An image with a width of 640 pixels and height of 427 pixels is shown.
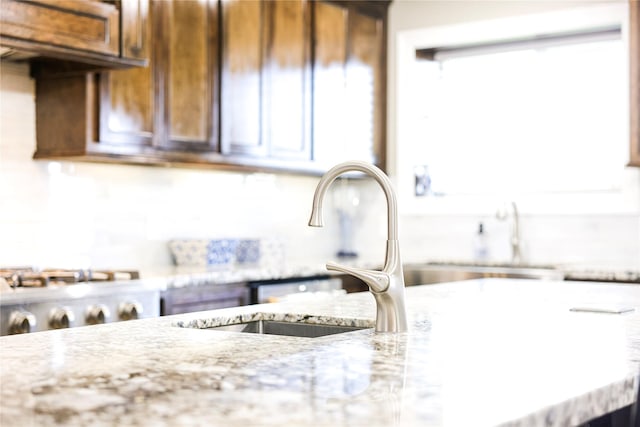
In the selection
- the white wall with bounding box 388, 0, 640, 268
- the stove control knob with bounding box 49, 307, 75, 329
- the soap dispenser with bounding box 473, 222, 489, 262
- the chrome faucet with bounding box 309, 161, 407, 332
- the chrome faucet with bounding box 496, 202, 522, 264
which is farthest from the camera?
the soap dispenser with bounding box 473, 222, 489, 262

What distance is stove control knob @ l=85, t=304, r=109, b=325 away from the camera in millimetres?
3055

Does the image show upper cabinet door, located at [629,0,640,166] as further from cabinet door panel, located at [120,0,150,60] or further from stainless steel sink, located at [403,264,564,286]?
cabinet door panel, located at [120,0,150,60]

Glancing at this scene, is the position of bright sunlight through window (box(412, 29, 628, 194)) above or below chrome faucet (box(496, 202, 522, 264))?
above

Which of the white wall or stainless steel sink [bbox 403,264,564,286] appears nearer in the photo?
stainless steel sink [bbox 403,264,564,286]

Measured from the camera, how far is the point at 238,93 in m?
4.20

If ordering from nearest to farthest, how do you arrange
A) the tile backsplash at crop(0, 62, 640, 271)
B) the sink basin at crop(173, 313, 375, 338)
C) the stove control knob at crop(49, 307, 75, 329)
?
1. the sink basin at crop(173, 313, 375, 338)
2. the stove control knob at crop(49, 307, 75, 329)
3. the tile backsplash at crop(0, 62, 640, 271)

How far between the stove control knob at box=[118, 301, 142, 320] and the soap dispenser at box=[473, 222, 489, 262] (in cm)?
246

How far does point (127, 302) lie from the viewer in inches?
126

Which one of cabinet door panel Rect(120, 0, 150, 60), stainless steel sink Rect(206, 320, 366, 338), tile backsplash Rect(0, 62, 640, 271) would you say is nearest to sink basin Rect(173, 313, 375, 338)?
stainless steel sink Rect(206, 320, 366, 338)

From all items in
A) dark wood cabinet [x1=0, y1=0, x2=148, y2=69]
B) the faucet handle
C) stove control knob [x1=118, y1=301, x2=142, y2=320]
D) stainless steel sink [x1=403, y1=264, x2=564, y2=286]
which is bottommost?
stove control knob [x1=118, y1=301, x2=142, y2=320]

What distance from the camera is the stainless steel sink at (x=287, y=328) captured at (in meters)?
2.02

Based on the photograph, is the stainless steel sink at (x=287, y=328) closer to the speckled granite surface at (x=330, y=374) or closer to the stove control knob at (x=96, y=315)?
the speckled granite surface at (x=330, y=374)

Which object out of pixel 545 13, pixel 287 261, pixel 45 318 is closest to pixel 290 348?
pixel 45 318

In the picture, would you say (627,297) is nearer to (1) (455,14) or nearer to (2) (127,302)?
(2) (127,302)
